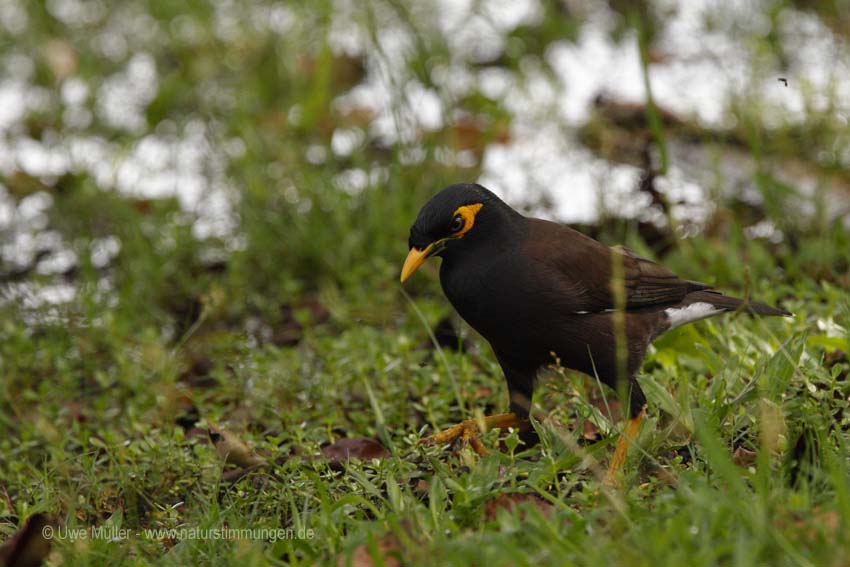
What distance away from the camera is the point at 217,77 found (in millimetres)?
7727

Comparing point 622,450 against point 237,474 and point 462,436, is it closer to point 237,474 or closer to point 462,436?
point 462,436

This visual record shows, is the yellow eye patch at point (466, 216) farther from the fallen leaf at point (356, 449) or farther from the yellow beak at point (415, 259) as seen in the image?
the fallen leaf at point (356, 449)

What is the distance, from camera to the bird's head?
372 cm

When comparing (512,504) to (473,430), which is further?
(473,430)

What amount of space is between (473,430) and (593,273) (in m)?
0.68

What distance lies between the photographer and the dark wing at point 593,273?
3752mm

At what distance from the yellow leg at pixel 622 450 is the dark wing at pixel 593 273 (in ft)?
1.53

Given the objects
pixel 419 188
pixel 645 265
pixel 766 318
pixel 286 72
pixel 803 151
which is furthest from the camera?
pixel 286 72

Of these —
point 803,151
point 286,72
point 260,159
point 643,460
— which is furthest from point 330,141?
point 643,460

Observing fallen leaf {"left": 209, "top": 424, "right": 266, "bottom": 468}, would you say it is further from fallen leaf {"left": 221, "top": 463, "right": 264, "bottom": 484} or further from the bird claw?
the bird claw

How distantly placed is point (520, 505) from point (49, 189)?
15.4ft

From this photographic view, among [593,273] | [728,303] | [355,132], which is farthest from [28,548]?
[355,132]

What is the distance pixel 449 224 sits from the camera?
372 centimetres

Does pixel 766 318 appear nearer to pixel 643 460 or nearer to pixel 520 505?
pixel 643 460
